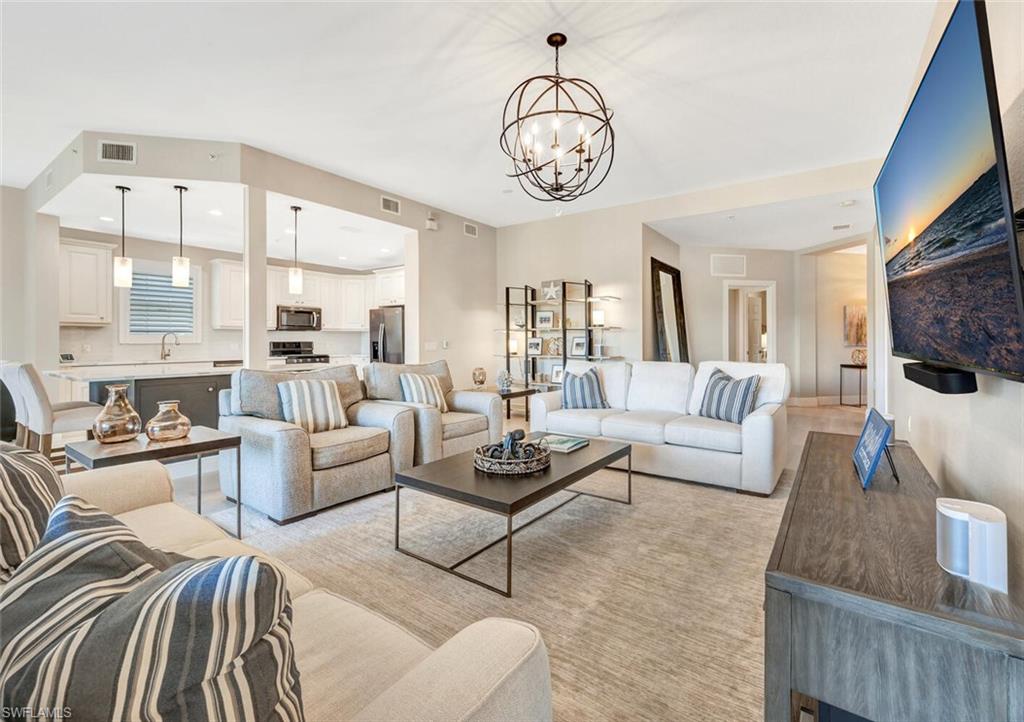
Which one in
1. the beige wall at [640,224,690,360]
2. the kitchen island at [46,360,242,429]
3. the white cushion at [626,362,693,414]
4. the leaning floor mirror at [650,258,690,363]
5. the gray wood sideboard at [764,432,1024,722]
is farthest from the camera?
the leaning floor mirror at [650,258,690,363]

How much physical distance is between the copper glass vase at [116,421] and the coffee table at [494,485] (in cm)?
137

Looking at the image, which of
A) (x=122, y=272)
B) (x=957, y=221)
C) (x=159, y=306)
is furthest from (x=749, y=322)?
(x=159, y=306)

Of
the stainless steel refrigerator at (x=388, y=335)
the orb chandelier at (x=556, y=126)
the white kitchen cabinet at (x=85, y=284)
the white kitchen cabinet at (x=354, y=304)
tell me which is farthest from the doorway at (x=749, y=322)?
the white kitchen cabinet at (x=85, y=284)

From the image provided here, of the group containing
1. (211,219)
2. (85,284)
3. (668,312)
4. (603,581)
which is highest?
(211,219)

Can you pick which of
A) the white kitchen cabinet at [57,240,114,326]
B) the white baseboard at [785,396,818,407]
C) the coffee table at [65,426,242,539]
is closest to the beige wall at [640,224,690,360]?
the white baseboard at [785,396,818,407]

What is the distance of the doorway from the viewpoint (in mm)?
7551

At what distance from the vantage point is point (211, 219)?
5.42 meters

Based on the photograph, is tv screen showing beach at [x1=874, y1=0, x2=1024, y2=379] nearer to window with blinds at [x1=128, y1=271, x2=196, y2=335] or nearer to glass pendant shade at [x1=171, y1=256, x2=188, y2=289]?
glass pendant shade at [x1=171, y1=256, x2=188, y2=289]

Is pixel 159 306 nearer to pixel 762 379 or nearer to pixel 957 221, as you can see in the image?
pixel 762 379

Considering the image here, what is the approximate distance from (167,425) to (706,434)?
3.41m

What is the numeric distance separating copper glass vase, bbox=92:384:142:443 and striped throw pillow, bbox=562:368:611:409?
10.6 feet

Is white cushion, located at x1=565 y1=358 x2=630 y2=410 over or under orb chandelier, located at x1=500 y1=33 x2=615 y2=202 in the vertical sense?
under

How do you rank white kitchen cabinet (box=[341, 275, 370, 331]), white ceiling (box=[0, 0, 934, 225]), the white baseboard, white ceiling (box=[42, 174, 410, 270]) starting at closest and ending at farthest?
white ceiling (box=[0, 0, 934, 225]), white ceiling (box=[42, 174, 410, 270]), the white baseboard, white kitchen cabinet (box=[341, 275, 370, 331])

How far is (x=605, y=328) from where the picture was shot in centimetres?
619
